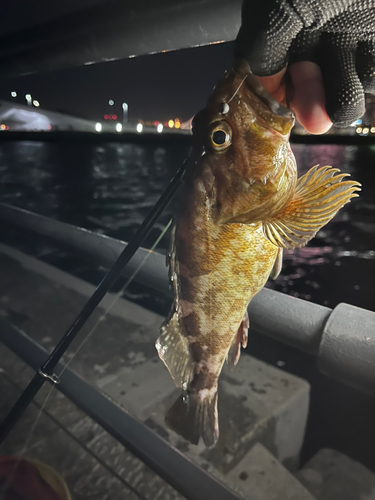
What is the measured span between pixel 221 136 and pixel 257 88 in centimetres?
18

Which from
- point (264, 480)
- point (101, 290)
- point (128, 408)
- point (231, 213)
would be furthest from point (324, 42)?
point (128, 408)

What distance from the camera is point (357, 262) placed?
12.4 m

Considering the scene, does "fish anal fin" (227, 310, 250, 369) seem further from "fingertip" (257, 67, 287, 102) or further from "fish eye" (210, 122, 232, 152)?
"fingertip" (257, 67, 287, 102)

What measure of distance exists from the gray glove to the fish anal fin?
2.97 feet

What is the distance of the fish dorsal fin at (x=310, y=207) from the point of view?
1.16 metres

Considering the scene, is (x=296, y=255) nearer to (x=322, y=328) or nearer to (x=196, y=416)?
(x=322, y=328)

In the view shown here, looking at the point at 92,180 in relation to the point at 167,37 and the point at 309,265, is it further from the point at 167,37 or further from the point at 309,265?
the point at 167,37

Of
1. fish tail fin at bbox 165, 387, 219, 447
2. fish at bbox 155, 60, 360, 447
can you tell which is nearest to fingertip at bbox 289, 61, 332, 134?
fish at bbox 155, 60, 360, 447

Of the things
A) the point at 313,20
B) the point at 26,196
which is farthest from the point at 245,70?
the point at 26,196

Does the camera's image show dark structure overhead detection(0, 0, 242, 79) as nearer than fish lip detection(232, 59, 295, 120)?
No

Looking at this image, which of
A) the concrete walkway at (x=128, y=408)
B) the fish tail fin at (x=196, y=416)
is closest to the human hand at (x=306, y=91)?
the fish tail fin at (x=196, y=416)

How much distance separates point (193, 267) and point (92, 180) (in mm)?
28703

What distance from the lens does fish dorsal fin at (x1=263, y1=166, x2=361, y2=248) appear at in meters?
1.16

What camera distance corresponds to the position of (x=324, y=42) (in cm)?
115
